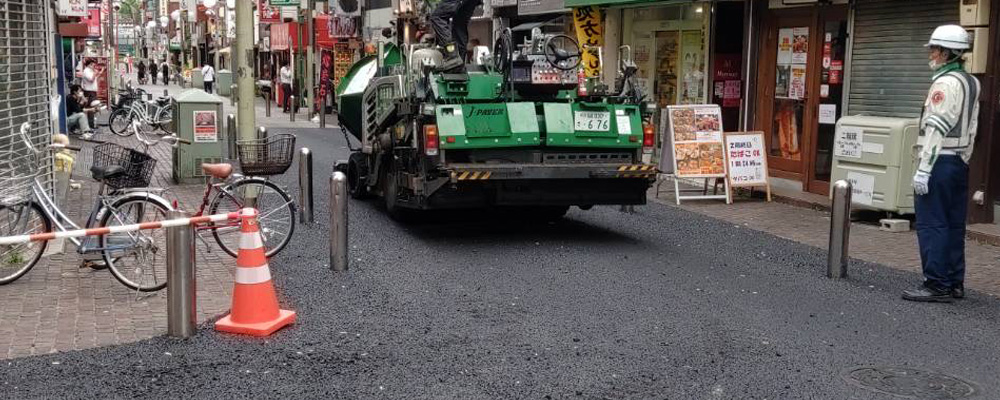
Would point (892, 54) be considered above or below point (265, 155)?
above

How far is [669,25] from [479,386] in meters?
13.6

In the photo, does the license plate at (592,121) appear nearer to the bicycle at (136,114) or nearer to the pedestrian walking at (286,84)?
the bicycle at (136,114)

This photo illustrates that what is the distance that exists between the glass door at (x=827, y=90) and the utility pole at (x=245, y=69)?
7.43 meters

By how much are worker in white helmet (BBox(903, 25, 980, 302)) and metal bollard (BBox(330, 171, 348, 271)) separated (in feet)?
14.4

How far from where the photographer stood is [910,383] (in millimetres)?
5641

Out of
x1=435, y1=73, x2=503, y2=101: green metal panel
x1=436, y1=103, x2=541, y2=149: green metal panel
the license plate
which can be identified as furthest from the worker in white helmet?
x1=435, y1=73, x2=503, y2=101: green metal panel

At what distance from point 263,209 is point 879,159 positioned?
22.3 feet

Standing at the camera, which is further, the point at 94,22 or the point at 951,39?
the point at 94,22

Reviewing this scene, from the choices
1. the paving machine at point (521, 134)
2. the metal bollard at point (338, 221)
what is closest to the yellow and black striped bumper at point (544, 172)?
the paving machine at point (521, 134)

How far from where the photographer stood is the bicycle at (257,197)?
8.77 meters

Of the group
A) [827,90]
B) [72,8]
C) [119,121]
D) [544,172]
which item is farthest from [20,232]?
[119,121]

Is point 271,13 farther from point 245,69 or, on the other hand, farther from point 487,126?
point 487,126

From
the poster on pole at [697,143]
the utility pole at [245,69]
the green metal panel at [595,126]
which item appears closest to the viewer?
the green metal panel at [595,126]

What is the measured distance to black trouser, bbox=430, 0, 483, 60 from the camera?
486 inches
